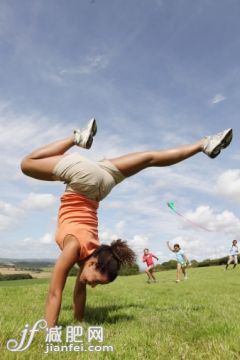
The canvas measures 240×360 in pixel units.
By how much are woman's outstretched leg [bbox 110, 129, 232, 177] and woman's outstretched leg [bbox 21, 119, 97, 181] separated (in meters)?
0.56

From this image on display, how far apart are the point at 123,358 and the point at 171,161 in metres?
3.33

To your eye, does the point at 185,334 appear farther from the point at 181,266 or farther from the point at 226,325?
the point at 181,266

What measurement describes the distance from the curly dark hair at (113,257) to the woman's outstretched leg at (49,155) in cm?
133

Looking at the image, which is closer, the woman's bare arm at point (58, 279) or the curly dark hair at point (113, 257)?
the woman's bare arm at point (58, 279)

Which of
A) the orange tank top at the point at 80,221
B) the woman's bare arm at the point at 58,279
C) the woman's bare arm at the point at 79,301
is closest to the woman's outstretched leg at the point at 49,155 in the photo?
the orange tank top at the point at 80,221

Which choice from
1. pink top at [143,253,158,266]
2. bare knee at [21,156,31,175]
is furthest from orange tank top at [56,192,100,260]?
pink top at [143,253,158,266]

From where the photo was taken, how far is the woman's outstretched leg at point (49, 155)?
237 inches

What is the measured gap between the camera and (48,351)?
3.95 metres

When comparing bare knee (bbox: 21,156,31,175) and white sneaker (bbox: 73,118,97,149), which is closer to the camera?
bare knee (bbox: 21,156,31,175)

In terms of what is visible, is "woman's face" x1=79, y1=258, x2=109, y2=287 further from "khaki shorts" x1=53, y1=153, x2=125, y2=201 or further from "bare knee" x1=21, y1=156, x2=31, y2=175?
"bare knee" x1=21, y1=156, x2=31, y2=175

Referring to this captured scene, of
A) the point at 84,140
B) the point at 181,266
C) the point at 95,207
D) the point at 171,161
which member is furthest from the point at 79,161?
the point at 181,266

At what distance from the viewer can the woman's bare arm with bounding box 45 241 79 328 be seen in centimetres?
517

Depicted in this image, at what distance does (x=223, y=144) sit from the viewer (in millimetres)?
6895

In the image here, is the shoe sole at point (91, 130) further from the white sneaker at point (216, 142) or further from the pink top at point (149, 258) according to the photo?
the pink top at point (149, 258)
